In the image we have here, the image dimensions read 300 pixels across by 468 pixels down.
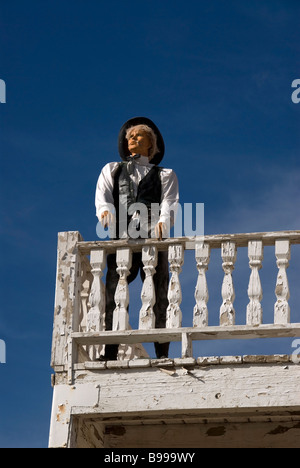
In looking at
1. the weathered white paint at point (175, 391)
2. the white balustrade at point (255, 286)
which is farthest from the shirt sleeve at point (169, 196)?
the weathered white paint at point (175, 391)

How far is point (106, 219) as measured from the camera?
1154cm

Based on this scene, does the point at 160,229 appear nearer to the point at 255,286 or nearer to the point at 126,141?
the point at 255,286

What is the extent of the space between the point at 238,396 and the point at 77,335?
1525 mm

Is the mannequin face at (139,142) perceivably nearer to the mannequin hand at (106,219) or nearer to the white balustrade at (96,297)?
the mannequin hand at (106,219)

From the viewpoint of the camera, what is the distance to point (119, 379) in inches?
417

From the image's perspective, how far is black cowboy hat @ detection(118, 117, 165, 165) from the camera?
12.5 metres

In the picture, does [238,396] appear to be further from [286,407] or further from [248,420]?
[248,420]

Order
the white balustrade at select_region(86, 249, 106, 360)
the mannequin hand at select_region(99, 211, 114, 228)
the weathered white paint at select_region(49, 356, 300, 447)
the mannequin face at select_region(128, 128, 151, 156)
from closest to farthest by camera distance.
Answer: the weathered white paint at select_region(49, 356, 300, 447), the white balustrade at select_region(86, 249, 106, 360), the mannequin hand at select_region(99, 211, 114, 228), the mannequin face at select_region(128, 128, 151, 156)

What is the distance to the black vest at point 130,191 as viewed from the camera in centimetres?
1184

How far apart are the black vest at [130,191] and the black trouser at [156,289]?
51 centimetres

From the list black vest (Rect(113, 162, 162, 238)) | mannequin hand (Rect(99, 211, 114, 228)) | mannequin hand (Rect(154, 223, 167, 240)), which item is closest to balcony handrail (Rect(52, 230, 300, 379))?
mannequin hand (Rect(154, 223, 167, 240))

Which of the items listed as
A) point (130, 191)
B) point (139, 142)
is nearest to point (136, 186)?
point (130, 191)

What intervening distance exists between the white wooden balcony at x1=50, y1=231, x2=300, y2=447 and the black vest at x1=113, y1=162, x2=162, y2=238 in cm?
84

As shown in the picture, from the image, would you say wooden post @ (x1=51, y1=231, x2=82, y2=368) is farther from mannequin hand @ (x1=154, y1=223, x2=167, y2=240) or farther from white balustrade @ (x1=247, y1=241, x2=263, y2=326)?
white balustrade @ (x1=247, y1=241, x2=263, y2=326)
